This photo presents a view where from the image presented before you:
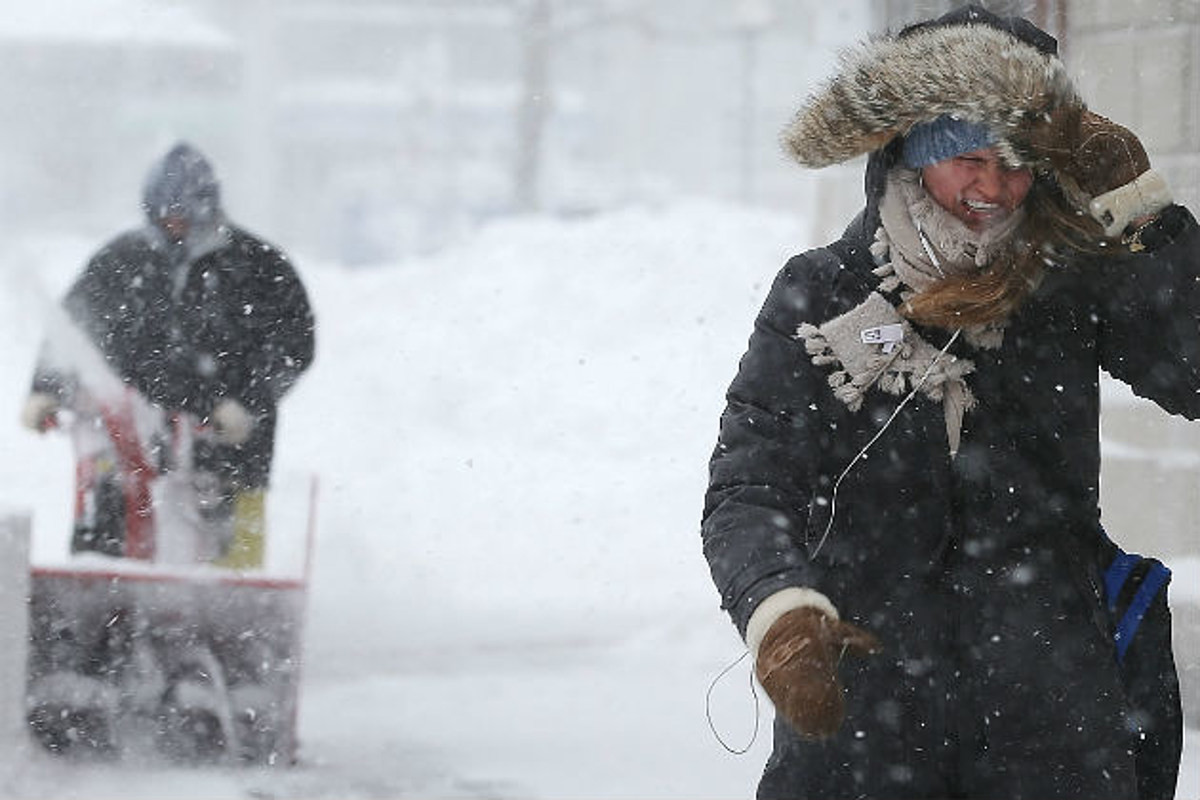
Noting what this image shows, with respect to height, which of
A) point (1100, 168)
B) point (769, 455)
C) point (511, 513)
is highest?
point (1100, 168)

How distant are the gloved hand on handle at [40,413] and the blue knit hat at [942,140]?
4572 millimetres

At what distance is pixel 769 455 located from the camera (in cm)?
275

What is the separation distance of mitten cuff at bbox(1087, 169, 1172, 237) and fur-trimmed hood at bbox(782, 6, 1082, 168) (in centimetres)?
11

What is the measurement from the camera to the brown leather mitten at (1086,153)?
2.82 m

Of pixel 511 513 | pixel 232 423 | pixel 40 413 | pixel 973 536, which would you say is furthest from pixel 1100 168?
pixel 511 513

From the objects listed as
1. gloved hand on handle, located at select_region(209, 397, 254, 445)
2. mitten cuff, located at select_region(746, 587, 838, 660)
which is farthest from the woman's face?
gloved hand on handle, located at select_region(209, 397, 254, 445)

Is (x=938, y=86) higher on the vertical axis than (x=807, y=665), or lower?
higher

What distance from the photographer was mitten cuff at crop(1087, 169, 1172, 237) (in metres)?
2.79

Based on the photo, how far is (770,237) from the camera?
20.6m

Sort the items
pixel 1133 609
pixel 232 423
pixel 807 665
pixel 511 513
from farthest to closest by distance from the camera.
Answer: pixel 511 513
pixel 232 423
pixel 1133 609
pixel 807 665

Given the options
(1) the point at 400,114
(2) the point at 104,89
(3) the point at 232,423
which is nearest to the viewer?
(3) the point at 232,423

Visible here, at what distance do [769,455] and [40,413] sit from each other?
4644 mm

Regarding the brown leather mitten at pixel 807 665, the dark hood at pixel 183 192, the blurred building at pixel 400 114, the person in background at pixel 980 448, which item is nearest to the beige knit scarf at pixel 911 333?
the person in background at pixel 980 448

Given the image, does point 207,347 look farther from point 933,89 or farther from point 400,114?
point 400,114
